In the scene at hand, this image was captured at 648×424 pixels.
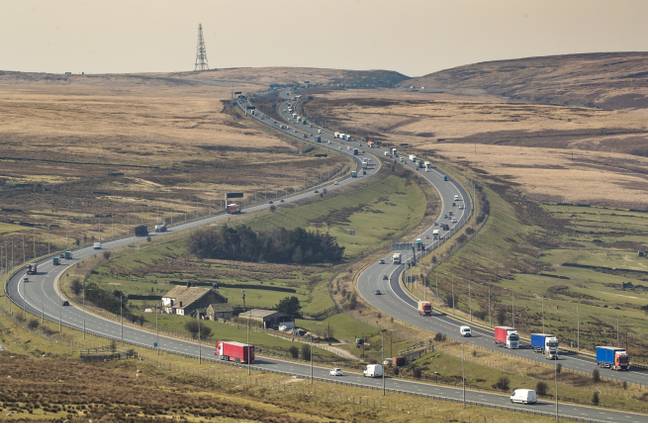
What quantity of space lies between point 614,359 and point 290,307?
59480 mm

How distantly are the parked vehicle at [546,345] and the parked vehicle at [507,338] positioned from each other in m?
1.94

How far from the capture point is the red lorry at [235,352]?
149375 millimetres

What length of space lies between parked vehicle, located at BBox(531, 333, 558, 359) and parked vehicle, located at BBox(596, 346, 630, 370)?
6.03m

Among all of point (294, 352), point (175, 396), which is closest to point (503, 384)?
point (294, 352)

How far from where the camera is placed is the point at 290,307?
191500 mm

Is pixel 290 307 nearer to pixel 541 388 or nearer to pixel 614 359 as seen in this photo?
pixel 614 359

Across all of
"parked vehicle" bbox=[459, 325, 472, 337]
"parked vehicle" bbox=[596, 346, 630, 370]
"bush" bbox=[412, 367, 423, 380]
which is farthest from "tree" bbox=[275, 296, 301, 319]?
"parked vehicle" bbox=[596, 346, 630, 370]

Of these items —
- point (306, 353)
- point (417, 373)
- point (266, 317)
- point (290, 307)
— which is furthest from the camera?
point (290, 307)

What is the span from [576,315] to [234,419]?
96.3 m

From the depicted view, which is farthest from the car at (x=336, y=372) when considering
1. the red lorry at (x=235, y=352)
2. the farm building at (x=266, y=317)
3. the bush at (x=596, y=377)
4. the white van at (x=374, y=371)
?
the farm building at (x=266, y=317)

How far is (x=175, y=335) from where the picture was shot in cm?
17400

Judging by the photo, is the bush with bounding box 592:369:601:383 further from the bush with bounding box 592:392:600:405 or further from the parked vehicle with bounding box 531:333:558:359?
the parked vehicle with bounding box 531:333:558:359

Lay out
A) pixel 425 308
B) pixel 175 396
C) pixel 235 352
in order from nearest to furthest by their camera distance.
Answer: pixel 175 396 < pixel 235 352 < pixel 425 308

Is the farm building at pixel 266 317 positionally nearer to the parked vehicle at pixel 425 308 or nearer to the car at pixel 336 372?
the parked vehicle at pixel 425 308
